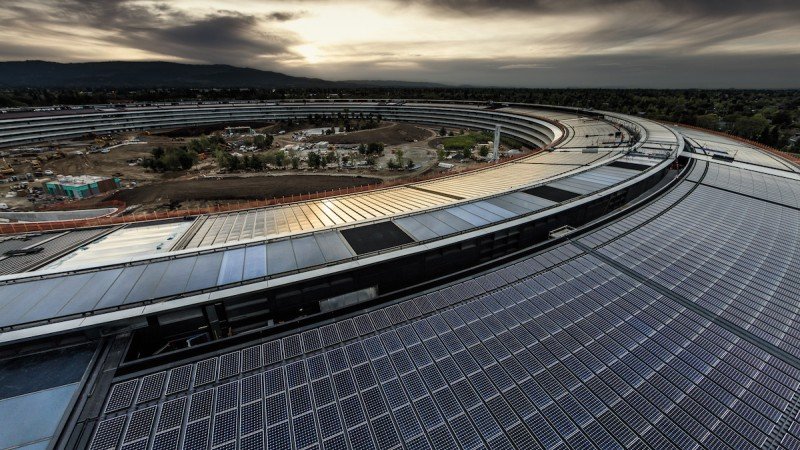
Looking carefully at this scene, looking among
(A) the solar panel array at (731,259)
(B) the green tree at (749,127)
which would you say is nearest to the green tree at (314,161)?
(A) the solar panel array at (731,259)

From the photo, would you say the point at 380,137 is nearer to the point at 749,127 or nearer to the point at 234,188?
the point at 234,188

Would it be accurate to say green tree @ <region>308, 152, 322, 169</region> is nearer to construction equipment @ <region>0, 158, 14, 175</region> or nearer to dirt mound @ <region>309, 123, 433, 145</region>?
dirt mound @ <region>309, 123, 433, 145</region>

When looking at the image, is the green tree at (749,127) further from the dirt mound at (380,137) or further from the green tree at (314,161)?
the green tree at (314,161)

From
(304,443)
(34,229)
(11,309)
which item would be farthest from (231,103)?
(304,443)

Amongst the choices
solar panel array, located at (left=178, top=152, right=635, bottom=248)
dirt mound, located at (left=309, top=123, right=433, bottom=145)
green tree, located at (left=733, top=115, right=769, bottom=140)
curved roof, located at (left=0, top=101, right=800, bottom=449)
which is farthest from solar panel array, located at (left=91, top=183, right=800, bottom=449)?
green tree, located at (left=733, top=115, right=769, bottom=140)

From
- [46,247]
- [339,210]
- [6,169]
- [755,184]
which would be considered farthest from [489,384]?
[6,169]
